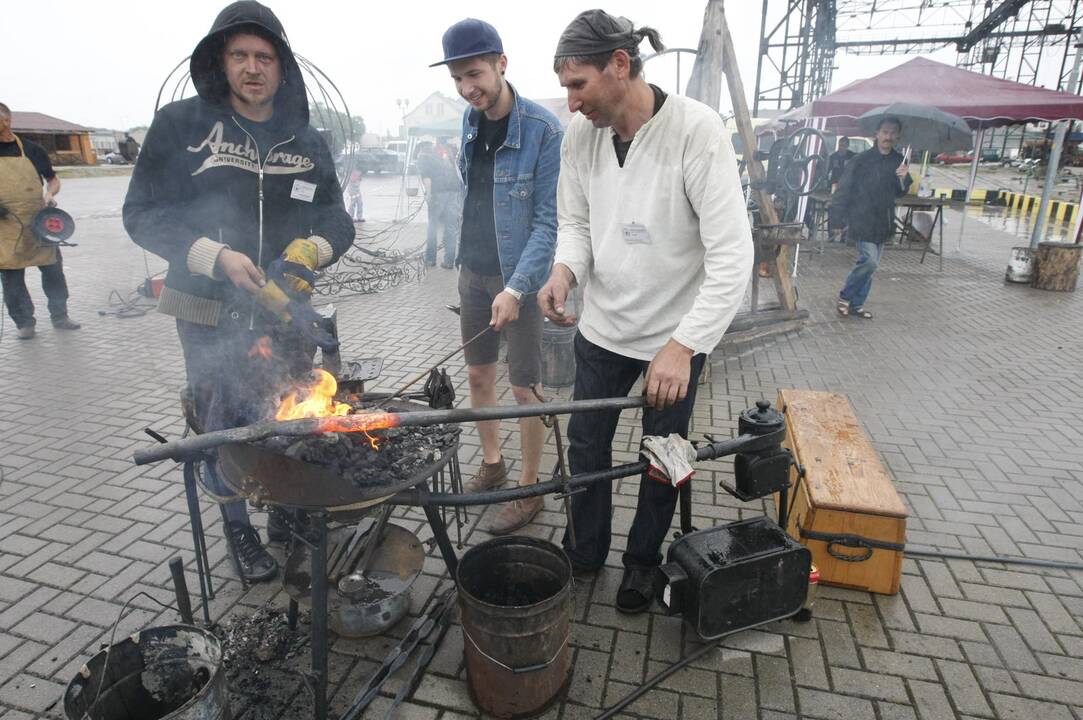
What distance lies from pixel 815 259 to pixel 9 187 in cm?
1223

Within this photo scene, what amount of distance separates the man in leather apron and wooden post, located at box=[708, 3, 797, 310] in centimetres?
711

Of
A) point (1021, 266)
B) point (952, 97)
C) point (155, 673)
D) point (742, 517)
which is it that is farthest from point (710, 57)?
point (952, 97)

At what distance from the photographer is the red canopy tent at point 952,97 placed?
9797mm

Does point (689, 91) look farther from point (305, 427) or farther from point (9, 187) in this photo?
point (9, 187)

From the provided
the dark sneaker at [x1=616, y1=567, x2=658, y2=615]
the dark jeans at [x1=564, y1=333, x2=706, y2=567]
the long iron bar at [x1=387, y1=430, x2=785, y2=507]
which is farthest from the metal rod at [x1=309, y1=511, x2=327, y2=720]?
the dark sneaker at [x1=616, y1=567, x2=658, y2=615]

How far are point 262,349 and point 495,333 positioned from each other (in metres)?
1.22

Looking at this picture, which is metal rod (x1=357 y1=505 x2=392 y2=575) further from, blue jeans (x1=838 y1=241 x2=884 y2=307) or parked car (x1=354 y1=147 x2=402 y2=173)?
parked car (x1=354 y1=147 x2=402 y2=173)

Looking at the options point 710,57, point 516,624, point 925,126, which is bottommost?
point 516,624

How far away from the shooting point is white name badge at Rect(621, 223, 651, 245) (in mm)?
2375

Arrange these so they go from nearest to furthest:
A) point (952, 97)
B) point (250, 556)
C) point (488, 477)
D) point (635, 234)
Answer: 1. point (635, 234)
2. point (250, 556)
3. point (488, 477)
4. point (952, 97)

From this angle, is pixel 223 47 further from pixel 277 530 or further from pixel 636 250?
pixel 277 530

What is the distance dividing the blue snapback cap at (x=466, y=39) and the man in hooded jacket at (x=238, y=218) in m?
0.73

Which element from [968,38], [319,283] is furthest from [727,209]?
[968,38]

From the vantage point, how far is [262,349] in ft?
8.96
